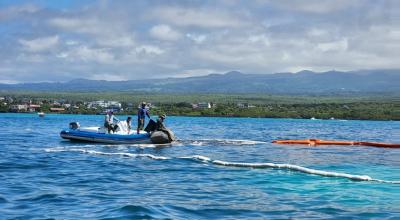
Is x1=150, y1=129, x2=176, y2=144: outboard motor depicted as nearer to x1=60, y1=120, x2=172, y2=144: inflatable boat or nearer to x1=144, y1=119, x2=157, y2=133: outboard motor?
x1=60, y1=120, x2=172, y2=144: inflatable boat

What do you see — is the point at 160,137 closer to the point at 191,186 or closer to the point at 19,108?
the point at 191,186

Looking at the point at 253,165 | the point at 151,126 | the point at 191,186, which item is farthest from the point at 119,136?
the point at 191,186

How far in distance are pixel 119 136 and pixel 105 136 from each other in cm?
116

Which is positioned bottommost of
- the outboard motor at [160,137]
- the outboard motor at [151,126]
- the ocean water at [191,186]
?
the ocean water at [191,186]

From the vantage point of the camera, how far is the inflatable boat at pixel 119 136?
37125 millimetres

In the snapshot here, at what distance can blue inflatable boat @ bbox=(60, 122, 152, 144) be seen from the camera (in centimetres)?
3722

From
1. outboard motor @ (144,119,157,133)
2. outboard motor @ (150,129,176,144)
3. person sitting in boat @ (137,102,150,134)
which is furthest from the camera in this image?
person sitting in boat @ (137,102,150,134)

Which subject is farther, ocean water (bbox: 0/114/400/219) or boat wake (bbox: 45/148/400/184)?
boat wake (bbox: 45/148/400/184)

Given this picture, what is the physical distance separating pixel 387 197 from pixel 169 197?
626cm

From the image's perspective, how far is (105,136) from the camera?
38.2 m

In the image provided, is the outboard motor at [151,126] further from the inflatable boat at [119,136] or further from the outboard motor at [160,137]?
the outboard motor at [160,137]

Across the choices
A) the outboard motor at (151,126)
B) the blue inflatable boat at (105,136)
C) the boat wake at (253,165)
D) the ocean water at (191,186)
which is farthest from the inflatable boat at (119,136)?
the ocean water at (191,186)

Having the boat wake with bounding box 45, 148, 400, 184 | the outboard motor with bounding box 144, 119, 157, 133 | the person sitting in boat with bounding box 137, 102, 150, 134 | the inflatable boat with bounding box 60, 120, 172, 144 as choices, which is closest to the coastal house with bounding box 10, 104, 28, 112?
the inflatable boat with bounding box 60, 120, 172, 144

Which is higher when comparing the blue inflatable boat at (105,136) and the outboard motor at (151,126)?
the outboard motor at (151,126)
